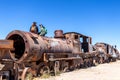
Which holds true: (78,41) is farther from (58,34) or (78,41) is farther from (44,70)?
(44,70)

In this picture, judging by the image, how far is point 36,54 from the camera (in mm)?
13727

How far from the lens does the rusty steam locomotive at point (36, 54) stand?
878 cm

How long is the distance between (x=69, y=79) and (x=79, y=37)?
29.6 feet

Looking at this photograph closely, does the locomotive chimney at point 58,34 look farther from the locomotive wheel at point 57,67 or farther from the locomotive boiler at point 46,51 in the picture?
the locomotive wheel at point 57,67

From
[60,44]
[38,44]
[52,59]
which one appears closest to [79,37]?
[60,44]

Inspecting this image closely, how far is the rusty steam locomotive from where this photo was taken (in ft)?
28.8

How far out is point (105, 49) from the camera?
115 ft

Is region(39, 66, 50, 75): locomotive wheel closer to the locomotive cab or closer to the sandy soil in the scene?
the sandy soil

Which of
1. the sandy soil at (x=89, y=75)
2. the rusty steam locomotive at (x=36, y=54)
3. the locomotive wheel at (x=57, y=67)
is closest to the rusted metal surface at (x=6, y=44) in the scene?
the rusty steam locomotive at (x=36, y=54)

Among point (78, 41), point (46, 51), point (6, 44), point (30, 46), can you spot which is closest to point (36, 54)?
point (30, 46)

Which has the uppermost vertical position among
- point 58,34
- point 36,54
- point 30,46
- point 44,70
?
point 58,34

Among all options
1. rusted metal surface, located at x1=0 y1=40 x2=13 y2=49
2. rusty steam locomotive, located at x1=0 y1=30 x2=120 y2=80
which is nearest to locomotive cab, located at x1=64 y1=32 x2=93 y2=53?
rusty steam locomotive, located at x1=0 y1=30 x2=120 y2=80

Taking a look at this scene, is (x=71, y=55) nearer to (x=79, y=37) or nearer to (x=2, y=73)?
(x=79, y=37)

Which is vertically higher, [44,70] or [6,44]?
[6,44]
